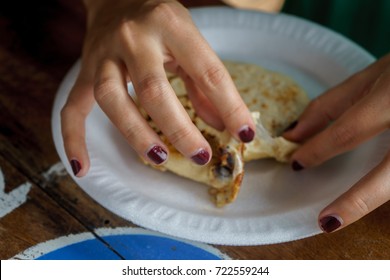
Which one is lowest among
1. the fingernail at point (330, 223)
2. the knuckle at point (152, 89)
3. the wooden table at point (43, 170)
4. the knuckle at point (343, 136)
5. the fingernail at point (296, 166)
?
the wooden table at point (43, 170)

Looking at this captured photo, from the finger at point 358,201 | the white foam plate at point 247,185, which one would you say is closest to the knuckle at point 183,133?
the white foam plate at point 247,185

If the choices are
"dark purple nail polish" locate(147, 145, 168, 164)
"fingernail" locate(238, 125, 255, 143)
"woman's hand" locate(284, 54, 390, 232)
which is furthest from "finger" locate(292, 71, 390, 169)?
"dark purple nail polish" locate(147, 145, 168, 164)

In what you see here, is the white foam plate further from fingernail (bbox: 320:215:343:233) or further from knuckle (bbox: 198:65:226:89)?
knuckle (bbox: 198:65:226:89)

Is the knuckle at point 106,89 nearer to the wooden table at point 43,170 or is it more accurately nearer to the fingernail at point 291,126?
the wooden table at point 43,170

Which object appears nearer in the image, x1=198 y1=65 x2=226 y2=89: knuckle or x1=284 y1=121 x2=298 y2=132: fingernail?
x1=198 y1=65 x2=226 y2=89: knuckle

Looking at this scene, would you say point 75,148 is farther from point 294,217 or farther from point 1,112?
point 294,217
